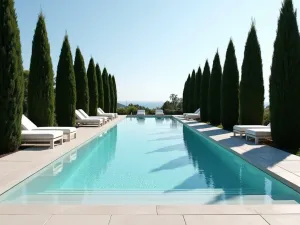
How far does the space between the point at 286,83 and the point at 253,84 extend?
16.4 feet

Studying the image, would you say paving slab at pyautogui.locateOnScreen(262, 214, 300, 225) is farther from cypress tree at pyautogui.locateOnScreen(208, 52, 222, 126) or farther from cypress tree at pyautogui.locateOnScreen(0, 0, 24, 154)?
cypress tree at pyautogui.locateOnScreen(208, 52, 222, 126)

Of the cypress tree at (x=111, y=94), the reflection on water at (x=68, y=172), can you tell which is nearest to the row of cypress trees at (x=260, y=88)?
the reflection on water at (x=68, y=172)

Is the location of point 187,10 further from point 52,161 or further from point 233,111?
point 52,161

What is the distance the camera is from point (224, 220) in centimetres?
420

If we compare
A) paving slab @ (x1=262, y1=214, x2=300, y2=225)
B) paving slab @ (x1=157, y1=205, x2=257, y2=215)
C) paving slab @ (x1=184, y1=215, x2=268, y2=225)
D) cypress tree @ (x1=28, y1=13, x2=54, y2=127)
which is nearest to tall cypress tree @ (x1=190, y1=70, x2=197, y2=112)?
cypress tree @ (x1=28, y1=13, x2=54, y2=127)

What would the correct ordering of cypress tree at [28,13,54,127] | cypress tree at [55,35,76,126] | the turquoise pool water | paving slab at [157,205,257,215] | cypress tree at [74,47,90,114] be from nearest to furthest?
paving slab at [157,205,257,215] → the turquoise pool water → cypress tree at [28,13,54,127] → cypress tree at [55,35,76,126] → cypress tree at [74,47,90,114]

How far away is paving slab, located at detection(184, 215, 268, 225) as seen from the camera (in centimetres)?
409

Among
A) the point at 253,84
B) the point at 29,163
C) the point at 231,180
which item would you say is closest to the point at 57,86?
the point at 253,84

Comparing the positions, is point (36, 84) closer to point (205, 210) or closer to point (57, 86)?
point (57, 86)

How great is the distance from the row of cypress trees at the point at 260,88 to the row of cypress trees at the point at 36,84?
820 cm

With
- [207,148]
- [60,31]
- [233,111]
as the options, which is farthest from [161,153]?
[60,31]

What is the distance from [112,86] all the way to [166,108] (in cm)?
983

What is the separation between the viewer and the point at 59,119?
17.6m

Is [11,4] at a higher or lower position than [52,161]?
higher
